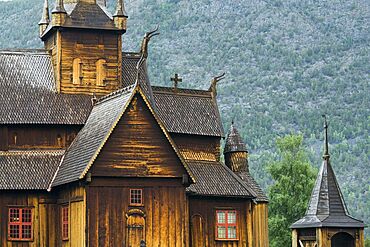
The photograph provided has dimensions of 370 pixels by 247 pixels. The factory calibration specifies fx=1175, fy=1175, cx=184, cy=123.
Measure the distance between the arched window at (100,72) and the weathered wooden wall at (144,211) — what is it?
7998mm

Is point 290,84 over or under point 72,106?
over

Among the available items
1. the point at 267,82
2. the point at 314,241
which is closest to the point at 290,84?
the point at 267,82

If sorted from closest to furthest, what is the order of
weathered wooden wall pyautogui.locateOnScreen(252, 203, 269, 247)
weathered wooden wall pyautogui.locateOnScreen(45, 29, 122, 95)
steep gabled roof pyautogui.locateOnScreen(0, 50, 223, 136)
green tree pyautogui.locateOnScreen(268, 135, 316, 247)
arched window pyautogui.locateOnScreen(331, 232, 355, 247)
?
arched window pyautogui.locateOnScreen(331, 232, 355, 247)
steep gabled roof pyautogui.locateOnScreen(0, 50, 223, 136)
weathered wooden wall pyautogui.locateOnScreen(45, 29, 122, 95)
weathered wooden wall pyautogui.locateOnScreen(252, 203, 269, 247)
green tree pyautogui.locateOnScreen(268, 135, 316, 247)

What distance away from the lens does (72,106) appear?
59625 mm

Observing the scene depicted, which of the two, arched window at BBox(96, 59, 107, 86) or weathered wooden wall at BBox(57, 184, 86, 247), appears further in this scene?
arched window at BBox(96, 59, 107, 86)

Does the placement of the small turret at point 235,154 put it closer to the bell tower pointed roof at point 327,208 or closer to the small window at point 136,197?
the bell tower pointed roof at point 327,208

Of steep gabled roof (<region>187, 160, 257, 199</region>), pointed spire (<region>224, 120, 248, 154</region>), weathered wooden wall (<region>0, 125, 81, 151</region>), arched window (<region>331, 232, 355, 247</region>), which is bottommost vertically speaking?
arched window (<region>331, 232, 355, 247</region>)

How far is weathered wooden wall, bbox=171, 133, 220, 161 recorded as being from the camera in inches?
2500

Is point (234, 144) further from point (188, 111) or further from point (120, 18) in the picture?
point (120, 18)

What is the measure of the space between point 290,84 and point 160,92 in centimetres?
11434

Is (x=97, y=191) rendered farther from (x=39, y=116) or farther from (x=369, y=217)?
(x=369, y=217)

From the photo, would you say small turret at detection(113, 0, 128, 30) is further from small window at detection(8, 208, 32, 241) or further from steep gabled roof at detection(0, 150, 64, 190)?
small window at detection(8, 208, 32, 241)

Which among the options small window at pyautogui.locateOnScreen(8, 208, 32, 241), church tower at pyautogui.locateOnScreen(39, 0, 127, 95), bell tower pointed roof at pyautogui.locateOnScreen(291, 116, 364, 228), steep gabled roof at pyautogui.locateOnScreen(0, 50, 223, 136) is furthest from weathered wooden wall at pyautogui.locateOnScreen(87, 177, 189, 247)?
church tower at pyautogui.locateOnScreen(39, 0, 127, 95)

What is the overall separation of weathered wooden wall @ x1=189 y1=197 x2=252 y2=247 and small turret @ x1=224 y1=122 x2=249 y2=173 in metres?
3.91
